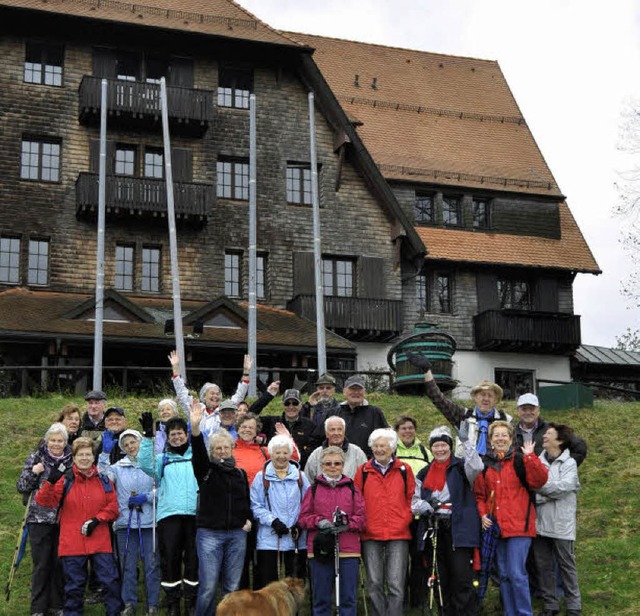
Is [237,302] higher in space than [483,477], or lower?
higher

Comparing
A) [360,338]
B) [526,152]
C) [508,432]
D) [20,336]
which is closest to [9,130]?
[20,336]

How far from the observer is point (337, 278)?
105 ft

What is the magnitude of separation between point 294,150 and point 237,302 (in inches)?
195

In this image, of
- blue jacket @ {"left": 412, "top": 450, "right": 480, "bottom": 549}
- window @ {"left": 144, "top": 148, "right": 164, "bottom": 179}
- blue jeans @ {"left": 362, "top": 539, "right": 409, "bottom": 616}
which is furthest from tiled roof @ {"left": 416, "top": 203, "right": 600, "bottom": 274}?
blue jeans @ {"left": 362, "top": 539, "right": 409, "bottom": 616}

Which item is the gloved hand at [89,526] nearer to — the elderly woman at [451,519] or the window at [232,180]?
the elderly woman at [451,519]

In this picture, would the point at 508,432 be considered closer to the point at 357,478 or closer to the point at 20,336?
the point at 357,478

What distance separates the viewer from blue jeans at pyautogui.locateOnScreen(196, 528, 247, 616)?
9.80 meters

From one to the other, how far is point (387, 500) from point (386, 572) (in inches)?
25.8

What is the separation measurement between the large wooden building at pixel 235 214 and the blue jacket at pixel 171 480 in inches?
587

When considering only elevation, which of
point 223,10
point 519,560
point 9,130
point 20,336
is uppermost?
point 223,10

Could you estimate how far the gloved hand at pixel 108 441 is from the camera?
11.1 m

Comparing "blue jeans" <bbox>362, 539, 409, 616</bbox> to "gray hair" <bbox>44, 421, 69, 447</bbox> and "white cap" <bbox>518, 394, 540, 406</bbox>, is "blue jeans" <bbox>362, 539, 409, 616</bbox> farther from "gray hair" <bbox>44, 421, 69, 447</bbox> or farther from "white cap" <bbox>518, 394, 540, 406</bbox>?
"gray hair" <bbox>44, 421, 69, 447</bbox>

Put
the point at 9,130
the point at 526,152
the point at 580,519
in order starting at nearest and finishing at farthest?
the point at 580,519
the point at 9,130
the point at 526,152

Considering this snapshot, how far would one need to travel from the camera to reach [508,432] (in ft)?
33.0
